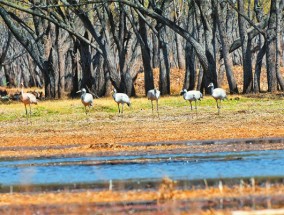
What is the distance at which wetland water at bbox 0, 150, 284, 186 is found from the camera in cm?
1708

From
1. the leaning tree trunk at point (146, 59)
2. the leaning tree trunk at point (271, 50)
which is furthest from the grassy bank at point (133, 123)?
the leaning tree trunk at point (146, 59)

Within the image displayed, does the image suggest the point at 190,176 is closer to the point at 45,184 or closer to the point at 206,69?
the point at 45,184

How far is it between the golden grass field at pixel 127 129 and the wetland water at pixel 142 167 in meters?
1.69

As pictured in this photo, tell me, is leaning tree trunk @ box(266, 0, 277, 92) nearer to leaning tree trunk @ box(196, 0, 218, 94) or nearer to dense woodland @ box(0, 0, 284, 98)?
dense woodland @ box(0, 0, 284, 98)

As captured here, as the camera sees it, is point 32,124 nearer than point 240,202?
No

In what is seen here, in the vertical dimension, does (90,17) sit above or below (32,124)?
above

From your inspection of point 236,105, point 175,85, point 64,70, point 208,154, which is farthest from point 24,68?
point 208,154

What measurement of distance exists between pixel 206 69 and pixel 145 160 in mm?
28434

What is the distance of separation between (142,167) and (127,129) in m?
11.8

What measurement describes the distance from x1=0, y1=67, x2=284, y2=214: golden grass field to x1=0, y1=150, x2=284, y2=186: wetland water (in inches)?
66.7

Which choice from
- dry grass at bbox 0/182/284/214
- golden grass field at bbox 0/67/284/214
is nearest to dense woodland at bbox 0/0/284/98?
golden grass field at bbox 0/67/284/214

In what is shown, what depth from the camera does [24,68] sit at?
105438 millimetres

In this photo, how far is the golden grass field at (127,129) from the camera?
13.9 metres

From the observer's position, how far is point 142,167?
62.0ft
